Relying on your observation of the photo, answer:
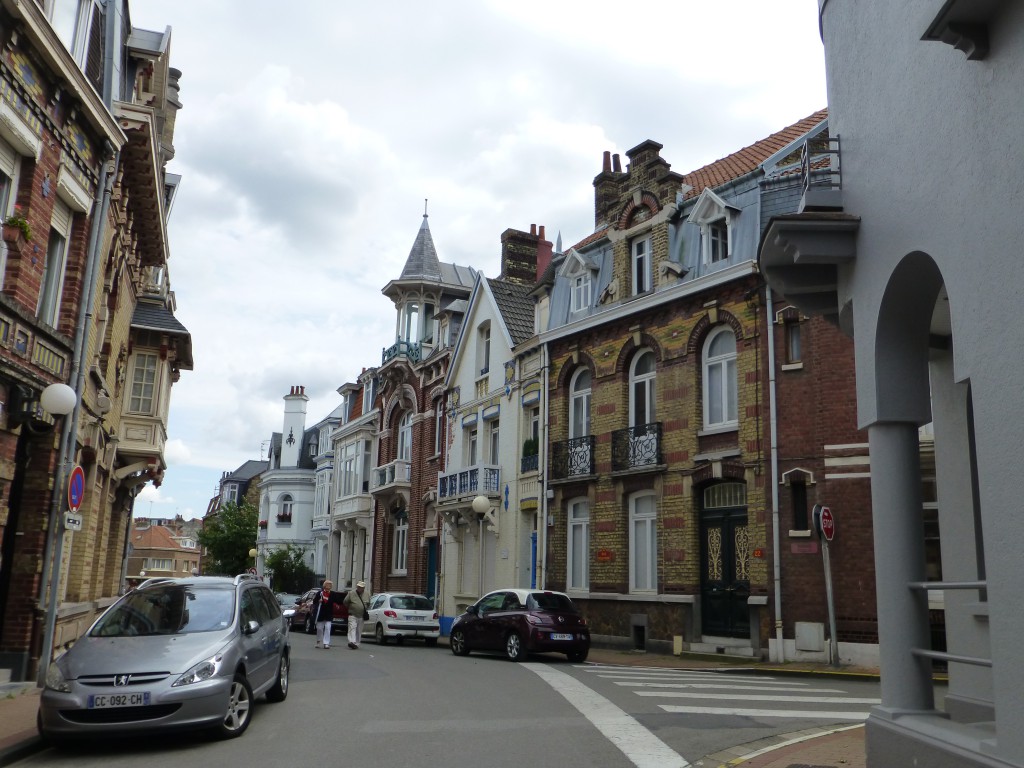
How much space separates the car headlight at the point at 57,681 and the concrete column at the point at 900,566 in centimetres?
694

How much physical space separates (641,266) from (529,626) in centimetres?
1055

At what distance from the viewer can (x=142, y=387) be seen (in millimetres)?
21266

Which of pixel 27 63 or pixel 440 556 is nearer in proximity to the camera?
pixel 27 63

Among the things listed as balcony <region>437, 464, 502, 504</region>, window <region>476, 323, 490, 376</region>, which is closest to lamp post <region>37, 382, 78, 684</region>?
balcony <region>437, 464, 502, 504</region>

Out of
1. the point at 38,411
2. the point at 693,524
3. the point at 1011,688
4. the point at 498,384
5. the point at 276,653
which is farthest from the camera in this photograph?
the point at 498,384

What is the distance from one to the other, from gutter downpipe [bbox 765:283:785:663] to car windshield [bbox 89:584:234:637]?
12.2 metres

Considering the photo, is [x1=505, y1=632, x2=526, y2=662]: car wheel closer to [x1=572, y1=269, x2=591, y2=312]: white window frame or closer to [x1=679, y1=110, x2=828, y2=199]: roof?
[x1=572, y1=269, x2=591, y2=312]: white window frame

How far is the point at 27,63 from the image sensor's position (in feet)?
39.3

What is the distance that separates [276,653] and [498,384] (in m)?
19.8

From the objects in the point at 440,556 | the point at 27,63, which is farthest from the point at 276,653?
the point at 440,556

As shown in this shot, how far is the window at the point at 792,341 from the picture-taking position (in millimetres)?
20141

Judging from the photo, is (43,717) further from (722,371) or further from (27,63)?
(722,371)

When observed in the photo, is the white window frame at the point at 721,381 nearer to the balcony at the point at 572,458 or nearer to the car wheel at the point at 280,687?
the balcony at the point at 572,458

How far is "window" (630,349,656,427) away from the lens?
79.5ft
